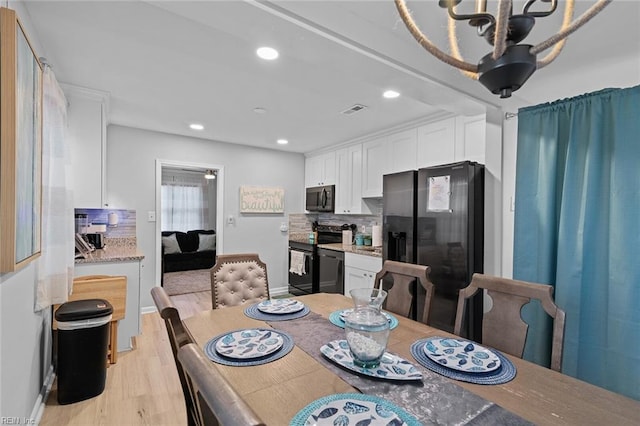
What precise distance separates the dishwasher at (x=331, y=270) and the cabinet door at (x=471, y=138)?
1858mm

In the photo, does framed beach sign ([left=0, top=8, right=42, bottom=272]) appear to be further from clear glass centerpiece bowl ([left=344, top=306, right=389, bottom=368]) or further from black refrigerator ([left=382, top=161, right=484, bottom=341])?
black refrigerator ([left=382, top=161, right=484, bottom=341])

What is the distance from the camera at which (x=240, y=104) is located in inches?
118

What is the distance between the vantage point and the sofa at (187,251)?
242 inches

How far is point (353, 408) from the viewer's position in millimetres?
891

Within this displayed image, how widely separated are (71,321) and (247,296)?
45.4 inches

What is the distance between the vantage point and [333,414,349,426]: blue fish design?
0.83 metres

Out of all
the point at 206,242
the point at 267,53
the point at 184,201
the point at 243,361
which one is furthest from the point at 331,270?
the point at 184,201

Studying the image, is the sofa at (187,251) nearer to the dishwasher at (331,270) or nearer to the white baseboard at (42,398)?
the dishwasher at (331,270)

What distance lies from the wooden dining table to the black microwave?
3.40 metres

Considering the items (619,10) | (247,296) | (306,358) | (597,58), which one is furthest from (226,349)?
(597,58)

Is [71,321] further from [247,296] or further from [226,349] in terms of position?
[226,349]

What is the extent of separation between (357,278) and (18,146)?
317 cm

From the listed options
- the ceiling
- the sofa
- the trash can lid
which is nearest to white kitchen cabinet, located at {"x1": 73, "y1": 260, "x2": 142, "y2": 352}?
the trash can lid

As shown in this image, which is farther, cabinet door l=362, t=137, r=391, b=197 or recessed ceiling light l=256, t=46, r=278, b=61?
cabinet door l=362, t=137, r=391, b=197
